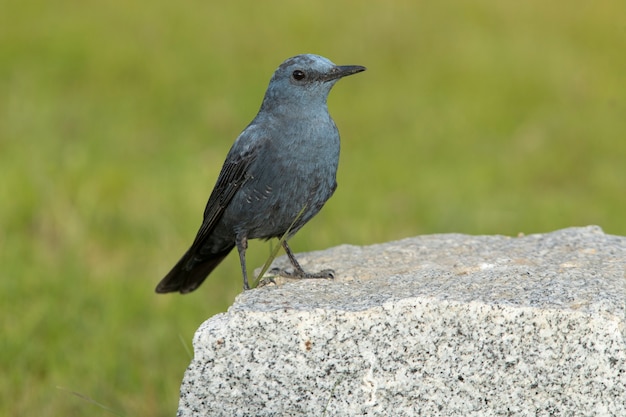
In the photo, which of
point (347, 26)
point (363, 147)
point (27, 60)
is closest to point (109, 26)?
point (27, 60)

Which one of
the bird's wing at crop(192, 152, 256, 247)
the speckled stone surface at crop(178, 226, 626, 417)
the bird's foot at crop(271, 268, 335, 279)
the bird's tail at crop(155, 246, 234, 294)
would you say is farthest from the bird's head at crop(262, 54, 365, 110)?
the speckled stone surface at crop(178, 226, 626, 417)

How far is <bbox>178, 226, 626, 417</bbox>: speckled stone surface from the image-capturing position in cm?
307

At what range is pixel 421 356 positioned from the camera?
313 centimetres

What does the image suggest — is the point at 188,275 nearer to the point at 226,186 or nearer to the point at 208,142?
the point at 226,186

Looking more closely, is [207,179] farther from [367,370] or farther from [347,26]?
[367,370]

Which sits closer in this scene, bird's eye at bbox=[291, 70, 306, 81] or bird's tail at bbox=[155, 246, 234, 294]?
bird's eye at bbox=[291, 70, 306, 81]

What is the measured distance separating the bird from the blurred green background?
1.51 meters

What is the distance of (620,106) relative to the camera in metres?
9.94

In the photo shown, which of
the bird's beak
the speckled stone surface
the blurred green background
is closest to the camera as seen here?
the speckled stone surface

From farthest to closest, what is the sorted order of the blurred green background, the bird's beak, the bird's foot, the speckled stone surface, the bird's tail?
the blurred green background
the bird's tail
the bird's beak
the bird's foot
the speckled stone surface

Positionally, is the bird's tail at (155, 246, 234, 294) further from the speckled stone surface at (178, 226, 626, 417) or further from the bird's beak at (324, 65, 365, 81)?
the speckled stone surface at (178, 226, 626, 417)

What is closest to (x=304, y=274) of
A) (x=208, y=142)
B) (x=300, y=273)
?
(x=300, y=273)

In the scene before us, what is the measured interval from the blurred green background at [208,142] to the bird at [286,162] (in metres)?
1.51

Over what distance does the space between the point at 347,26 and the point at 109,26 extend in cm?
304
